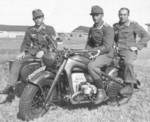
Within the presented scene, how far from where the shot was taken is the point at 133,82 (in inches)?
240

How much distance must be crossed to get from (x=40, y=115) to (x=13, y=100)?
1.63 m

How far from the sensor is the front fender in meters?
4.86

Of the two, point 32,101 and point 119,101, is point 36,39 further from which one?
point 119,101

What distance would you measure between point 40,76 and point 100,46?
1.62 meters

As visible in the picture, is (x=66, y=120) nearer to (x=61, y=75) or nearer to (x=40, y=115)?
(x=40, y=115)

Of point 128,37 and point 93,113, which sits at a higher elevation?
point 128,37

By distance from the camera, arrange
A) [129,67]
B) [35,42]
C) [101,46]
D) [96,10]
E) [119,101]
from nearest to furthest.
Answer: [96,10]
[101,46]
[129,67]
[119,101]
[35,42]

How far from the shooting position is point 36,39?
261 inches

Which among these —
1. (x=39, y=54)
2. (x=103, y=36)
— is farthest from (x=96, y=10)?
(x=39, y=54)

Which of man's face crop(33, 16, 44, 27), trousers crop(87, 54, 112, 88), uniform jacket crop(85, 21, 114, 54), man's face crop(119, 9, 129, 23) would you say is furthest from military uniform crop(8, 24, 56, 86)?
man's face crop(119, 9, 129, 23)

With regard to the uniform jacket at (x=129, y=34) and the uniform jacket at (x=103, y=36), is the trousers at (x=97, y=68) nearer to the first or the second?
the uniform jacket at (x=103, y=36)

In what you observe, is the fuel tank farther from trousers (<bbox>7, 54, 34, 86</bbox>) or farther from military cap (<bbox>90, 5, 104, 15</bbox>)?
trousers (<bbox>7, 54, 34, 86</bbox>)

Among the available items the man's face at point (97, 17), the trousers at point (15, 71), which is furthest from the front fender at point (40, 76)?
the man's face at point (97, 17)

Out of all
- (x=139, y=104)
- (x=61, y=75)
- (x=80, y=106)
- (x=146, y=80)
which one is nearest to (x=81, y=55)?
(x=61, y=75)
